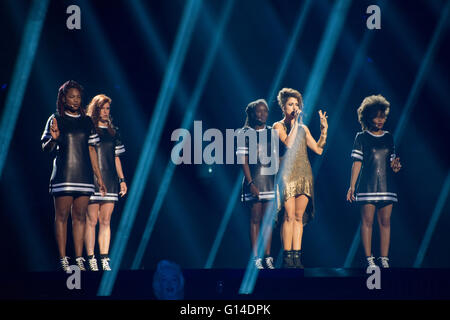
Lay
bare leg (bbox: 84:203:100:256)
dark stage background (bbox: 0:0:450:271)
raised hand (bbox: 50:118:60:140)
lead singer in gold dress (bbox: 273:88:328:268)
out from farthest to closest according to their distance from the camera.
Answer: dark stage background (bbox: 0:0:450:271), bare leg (bbox: 84:203:100:256), lead singer in gold dress (bbox: 273:88:328:268), raised hand (bbox: 50:118:60:140)

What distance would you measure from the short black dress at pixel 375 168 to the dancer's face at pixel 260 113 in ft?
3.25

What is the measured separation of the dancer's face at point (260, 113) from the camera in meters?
6.85

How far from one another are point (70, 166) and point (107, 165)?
64cm

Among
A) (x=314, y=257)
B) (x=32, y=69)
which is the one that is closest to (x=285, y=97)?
(x=314, y=257)

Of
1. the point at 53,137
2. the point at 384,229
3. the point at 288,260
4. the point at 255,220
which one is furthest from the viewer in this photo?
the point at 255,220

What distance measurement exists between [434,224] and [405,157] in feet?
2.76

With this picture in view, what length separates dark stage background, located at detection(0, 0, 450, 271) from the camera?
25.1 feet

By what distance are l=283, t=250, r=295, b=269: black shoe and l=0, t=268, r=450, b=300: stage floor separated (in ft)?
2.08

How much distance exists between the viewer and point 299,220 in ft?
21.5

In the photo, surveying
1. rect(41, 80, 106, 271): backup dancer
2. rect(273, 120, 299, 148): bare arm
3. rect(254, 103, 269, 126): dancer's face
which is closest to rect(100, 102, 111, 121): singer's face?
rect(41, 80, 106, 271): backup dancer

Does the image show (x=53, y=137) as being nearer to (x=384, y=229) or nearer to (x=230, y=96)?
(x=230, y=96)

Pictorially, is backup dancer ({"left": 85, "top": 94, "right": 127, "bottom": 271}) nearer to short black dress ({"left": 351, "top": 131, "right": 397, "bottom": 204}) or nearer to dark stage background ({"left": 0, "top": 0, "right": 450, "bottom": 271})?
dark stage background ({"left": 0, "top": 0, "right": 450, "bottom": 271})


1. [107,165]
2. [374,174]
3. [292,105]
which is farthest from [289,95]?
[107,165]

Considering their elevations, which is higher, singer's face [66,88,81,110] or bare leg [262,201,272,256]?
singer's face [66,88,81,110]
